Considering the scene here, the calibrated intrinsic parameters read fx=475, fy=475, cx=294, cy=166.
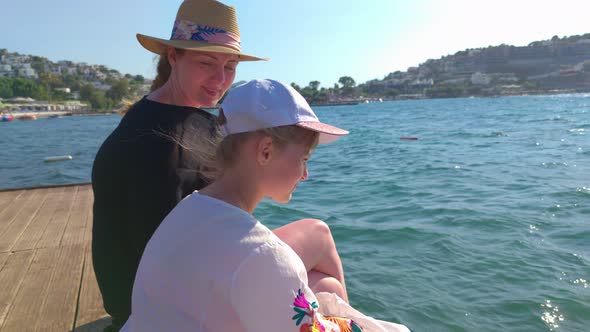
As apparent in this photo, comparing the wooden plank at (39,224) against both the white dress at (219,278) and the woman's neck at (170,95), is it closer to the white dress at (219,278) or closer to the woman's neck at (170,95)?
the woman's neck at (170,95)

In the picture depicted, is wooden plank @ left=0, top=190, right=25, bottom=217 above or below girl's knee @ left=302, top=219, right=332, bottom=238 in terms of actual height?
below

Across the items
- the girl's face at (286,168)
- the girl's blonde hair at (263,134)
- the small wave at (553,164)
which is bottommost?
the small wave at (553,164)

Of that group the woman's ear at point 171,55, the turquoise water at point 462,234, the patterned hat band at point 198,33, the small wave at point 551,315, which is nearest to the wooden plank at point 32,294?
the woman's ear at point 171,55

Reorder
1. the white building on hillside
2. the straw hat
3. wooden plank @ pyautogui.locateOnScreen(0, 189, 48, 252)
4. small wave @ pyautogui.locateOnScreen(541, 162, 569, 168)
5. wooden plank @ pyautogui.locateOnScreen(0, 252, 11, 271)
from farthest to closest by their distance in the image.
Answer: the white building on hillside → small wave @ pyautogui.locateOnScreen(541, 162, 569, 168) → wooden plank @ pyautogui.locateOnScreen(0, 189, 48, 252) → wooden plank @ pyautogui.locateOnScreen(0, 252, 11, 271) → the straw hat

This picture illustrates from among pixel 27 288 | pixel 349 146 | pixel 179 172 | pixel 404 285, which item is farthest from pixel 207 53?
pixel 349 146

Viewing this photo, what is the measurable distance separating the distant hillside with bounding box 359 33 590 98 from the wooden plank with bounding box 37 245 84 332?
331 feet

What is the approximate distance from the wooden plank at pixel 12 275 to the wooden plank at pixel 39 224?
0.20m

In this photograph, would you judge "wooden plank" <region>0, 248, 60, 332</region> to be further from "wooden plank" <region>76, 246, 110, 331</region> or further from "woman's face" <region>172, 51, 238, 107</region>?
"woman's face" <region>172, 51, 238, 107</region>

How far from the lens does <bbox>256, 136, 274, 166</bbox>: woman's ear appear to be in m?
1.22

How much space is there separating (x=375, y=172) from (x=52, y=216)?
24.0ft

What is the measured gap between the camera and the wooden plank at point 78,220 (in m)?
3.63

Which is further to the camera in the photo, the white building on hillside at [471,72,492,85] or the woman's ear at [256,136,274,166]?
the white building on hillside at [471,72,492,85]

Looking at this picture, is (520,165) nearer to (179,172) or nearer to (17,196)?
(17,196)

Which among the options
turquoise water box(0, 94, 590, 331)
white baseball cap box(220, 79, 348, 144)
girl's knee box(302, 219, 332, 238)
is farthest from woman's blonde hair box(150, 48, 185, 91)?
turquoise water box(0, 94, 590, 331)
